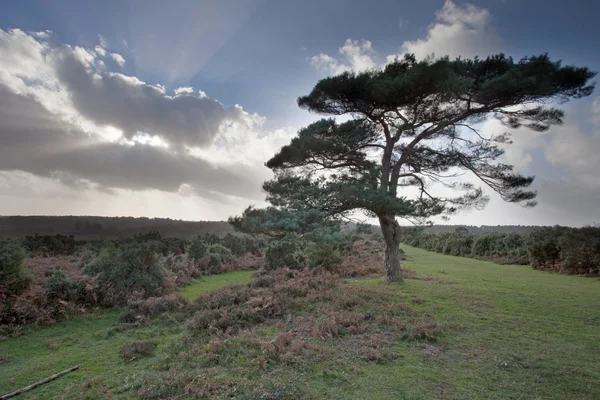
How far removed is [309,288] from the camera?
11.5m

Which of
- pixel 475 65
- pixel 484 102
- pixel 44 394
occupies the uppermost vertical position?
pixel 475 65

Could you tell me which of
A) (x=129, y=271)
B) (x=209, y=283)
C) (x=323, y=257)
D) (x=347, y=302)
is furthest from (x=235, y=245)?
(x=347, y=302)

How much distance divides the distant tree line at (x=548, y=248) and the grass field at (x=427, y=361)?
472 cm

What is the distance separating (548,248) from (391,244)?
13689 mm

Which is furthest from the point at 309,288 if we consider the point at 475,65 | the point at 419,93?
the point at 475,65

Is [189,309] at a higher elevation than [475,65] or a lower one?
lower

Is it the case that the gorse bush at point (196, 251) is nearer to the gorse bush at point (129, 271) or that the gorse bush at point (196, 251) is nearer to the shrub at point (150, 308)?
the gorse bush at point (129, 271)

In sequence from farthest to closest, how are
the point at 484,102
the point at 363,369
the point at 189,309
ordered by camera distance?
the point at 484,102
the point at 189,309
the point at 363,369

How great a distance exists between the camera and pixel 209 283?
52.0ft

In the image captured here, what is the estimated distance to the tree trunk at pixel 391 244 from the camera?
13170 mm

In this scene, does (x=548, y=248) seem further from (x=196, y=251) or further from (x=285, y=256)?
(x=196, y=251)

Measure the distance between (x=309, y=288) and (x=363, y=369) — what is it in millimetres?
6008

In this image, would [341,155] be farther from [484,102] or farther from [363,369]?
[363,369]

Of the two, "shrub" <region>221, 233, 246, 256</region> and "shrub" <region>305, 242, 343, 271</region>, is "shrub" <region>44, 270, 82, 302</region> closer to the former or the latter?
"shrub" <region>305, 242, 343, 271</region>
